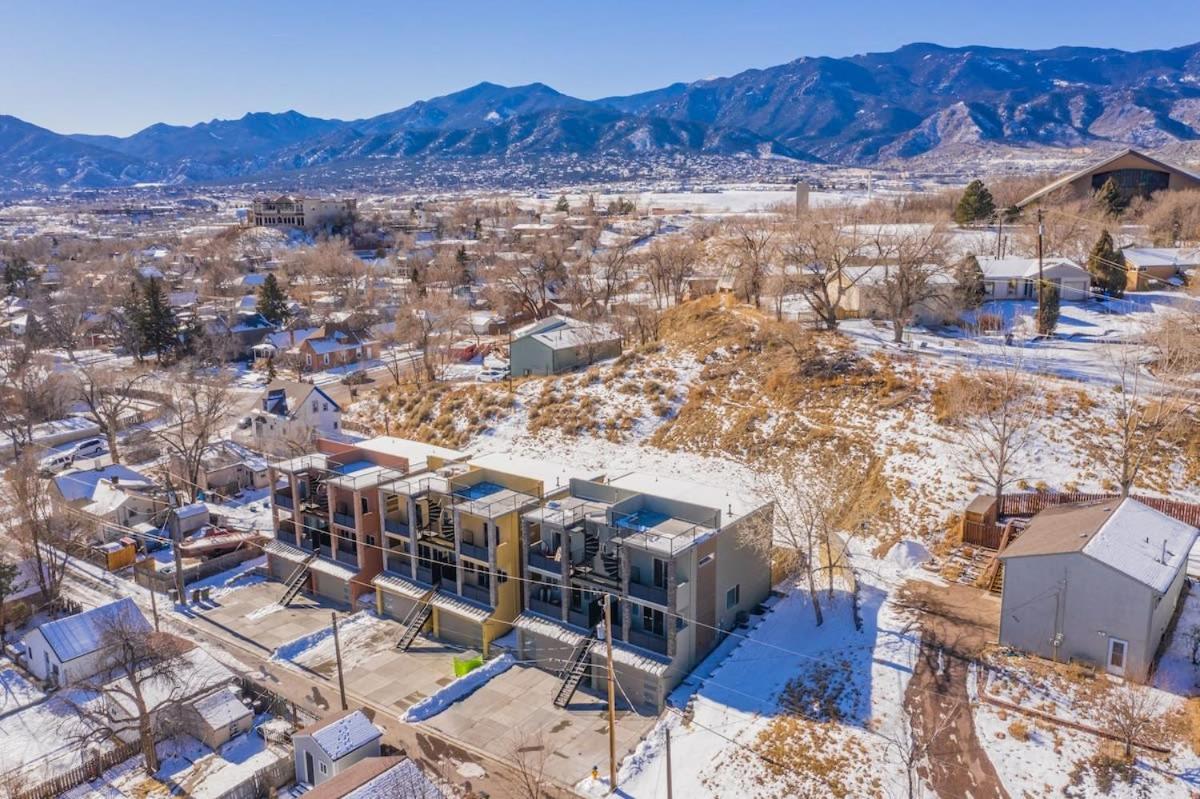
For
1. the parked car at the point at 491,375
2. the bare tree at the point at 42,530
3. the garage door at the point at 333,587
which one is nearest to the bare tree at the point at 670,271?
the parked car at the point at 491,375

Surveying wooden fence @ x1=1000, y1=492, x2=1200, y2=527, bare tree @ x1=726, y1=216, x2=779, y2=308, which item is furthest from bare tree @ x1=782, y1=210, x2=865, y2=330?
wooden fence @ x1=1000, y1=492, x2=1200, y2=527

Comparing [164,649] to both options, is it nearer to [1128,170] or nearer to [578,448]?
[578,448]

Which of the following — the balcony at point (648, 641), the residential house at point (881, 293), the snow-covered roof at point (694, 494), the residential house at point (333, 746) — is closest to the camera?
the residential house at point (333, 746)

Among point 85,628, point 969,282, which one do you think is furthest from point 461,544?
point 969,282

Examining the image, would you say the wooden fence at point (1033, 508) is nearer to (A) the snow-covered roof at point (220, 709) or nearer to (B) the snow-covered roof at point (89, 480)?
(A) the snow-covered roof at point (220, 709)

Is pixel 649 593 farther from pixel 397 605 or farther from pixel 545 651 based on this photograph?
pixel 397 605

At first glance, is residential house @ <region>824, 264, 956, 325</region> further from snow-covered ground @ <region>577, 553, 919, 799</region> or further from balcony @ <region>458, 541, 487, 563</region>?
balcony @ <region>458, 541, 487, 563</region>
